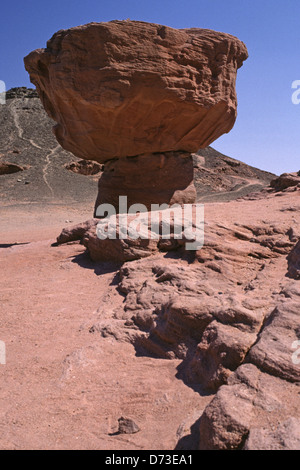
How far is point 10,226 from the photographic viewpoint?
39.2ft

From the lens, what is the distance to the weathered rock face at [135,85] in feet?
20.4

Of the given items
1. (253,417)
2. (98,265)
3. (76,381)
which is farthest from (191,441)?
(98,265)

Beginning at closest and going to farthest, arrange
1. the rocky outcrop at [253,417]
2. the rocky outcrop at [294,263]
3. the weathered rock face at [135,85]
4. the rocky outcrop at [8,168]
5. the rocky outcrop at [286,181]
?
the rocky outcrop at [253,417]
the rocky outcrop at [294,263]
the weathered rock face at [135,85]
the rocky outcrop at [286,181]
the rocky outcrop at [8,168]

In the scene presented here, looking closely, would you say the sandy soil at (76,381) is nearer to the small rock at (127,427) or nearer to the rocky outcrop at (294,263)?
the small rock at (127,427)

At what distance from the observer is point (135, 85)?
634 cm

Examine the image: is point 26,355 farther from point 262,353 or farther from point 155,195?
point 155,195

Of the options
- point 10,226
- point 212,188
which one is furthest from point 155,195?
point 212,188

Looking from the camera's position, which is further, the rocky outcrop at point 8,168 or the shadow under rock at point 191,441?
the rocky outcrop at point 8,168

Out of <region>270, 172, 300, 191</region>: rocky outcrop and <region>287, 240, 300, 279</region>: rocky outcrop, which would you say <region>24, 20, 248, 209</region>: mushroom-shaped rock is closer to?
<region>270, 172, 300, 191</region>: rocky outcrop

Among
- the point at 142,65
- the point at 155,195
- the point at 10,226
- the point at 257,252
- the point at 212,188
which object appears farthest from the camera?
the point at 212,188

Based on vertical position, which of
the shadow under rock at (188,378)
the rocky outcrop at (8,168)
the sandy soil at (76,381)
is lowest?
the sandy soil at (76,381)

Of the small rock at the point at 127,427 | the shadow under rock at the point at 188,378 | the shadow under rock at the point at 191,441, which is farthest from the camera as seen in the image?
the shadow under rock at the point at 188,378

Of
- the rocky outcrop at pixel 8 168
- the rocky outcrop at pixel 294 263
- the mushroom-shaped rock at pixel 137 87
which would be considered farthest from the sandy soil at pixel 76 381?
the rocky outcrop at pixel 8 168
